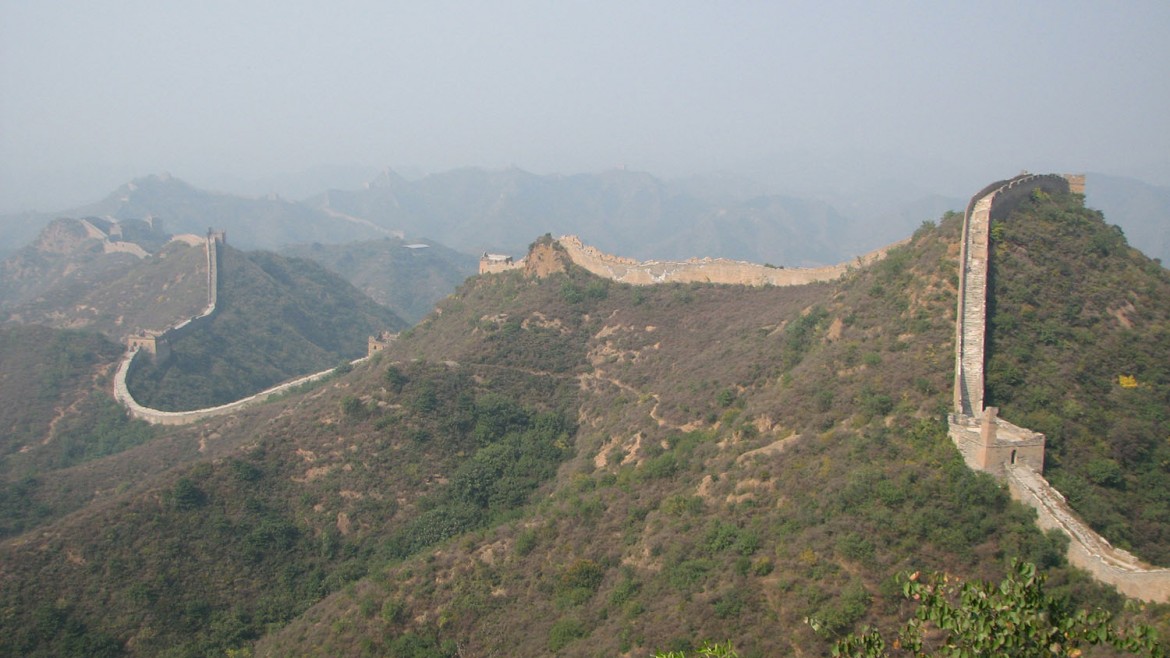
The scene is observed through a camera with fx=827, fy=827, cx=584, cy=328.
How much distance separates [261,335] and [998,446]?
66.9 metres

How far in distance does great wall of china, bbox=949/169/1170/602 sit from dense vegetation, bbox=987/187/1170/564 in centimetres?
52

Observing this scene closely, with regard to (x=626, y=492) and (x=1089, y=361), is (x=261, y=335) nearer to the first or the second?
(x=626, y=492)

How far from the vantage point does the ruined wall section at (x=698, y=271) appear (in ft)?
123

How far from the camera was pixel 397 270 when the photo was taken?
125 metres

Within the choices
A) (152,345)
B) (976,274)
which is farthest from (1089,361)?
(152,345)

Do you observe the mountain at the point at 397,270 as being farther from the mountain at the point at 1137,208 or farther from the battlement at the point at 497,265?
the mountain at the point at 1137,208

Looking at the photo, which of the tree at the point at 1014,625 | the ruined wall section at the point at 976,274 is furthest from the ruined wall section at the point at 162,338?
the tree at the point at 1014,625

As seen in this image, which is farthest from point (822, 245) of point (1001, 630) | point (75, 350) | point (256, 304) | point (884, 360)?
point (1001, 630)

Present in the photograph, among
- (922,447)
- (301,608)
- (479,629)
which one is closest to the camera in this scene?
(922,447)

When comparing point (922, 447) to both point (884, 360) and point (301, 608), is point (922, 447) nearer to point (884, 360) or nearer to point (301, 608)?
point (884, 360)

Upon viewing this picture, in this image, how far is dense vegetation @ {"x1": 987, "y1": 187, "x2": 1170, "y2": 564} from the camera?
17.8m

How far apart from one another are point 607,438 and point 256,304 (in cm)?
5641

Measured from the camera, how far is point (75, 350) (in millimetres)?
57562

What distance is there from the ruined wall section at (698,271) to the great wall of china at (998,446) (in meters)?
9.83
